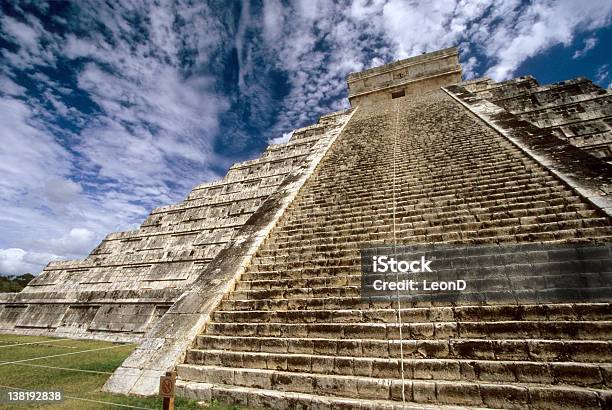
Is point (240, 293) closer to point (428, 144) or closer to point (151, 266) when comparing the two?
point (151, 266)

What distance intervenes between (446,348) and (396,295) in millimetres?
958

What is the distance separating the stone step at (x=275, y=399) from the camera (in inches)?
114

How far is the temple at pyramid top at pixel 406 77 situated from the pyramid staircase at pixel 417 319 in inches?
472

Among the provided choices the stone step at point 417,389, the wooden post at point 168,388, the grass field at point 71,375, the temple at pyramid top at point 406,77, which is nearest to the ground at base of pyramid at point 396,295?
the stone step at point 417,389

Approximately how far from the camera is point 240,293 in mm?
5148

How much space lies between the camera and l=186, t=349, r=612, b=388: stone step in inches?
108

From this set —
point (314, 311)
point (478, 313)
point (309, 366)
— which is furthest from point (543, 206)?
point (309, 366)

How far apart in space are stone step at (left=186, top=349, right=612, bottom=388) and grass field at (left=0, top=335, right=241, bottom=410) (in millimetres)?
644

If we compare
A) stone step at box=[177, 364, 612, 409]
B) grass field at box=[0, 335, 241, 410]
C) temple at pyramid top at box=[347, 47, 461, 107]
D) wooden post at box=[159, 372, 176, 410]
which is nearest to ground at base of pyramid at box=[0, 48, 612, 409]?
stone step at box=[177, 364, 612, 409]

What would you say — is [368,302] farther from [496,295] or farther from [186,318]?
[186,318]

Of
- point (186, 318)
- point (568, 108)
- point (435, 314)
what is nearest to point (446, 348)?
point (435, 314)

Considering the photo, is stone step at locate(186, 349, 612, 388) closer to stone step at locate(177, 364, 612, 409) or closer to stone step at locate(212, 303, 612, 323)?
stone step at locate(177, 364, 612, 409)

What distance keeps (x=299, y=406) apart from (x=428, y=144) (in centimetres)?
797

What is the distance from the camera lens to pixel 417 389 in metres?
2.99
